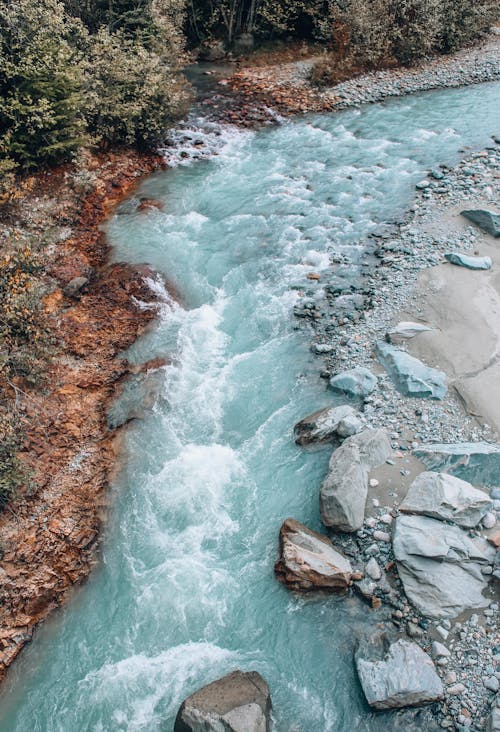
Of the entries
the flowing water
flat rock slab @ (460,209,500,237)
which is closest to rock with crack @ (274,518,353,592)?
the flowing water

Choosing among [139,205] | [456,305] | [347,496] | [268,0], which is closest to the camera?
[347,496]

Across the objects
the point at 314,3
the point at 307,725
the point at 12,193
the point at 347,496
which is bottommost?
the point at 307,725

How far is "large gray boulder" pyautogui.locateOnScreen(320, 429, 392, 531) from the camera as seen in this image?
8.34 m

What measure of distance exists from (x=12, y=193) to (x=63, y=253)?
211 centimetres

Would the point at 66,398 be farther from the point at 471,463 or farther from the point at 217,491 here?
the point at 471,463

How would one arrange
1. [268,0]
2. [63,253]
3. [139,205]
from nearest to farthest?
[63,253] → [139,205] → [268,0]

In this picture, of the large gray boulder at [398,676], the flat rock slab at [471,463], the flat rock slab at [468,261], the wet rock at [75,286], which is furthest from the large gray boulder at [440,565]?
the wet rock at [75,286]

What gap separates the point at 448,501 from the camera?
805cm

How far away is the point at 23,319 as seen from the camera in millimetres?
10719

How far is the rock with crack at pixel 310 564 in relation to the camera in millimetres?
7758

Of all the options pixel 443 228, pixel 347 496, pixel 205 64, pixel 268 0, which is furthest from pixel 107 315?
pixel 268 0

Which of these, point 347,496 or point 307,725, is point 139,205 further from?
point 307,725

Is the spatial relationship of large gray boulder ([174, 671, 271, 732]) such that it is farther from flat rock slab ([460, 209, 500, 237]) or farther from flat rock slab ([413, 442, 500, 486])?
flat rock slab ([460, 209, 500, 237])

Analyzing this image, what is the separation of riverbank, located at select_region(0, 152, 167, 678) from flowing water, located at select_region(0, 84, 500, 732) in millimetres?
412
